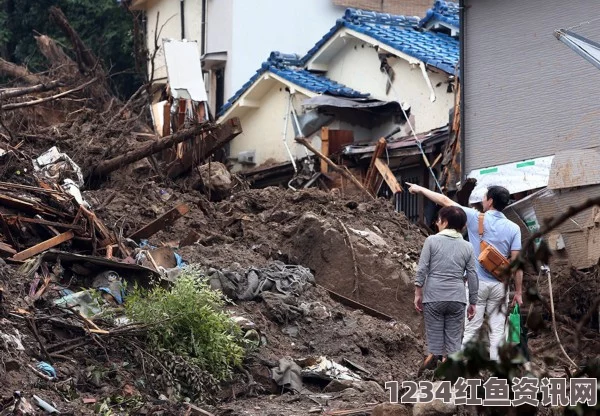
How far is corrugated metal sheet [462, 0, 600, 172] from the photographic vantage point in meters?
12.4

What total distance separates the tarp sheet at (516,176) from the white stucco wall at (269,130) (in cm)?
652

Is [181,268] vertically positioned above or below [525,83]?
below

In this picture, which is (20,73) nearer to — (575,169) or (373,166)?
(373,166)

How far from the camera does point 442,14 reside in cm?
1894

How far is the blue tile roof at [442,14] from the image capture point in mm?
18727

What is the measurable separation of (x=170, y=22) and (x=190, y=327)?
18241mm

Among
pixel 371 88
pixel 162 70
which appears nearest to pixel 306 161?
pixel 371 88

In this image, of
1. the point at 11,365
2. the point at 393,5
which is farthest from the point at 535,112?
the point at 393,5

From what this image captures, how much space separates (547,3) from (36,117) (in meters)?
8.17

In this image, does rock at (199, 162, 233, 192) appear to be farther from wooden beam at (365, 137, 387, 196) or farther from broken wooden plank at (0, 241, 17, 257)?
broken wooden plank at (0, 241, 17, 257)

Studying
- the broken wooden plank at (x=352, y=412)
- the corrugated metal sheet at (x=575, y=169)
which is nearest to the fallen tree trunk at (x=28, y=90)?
the corrugated metal sheet at (x=575, y=169)

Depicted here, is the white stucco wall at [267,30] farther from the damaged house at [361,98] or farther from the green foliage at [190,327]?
the green foliage at [190,327]

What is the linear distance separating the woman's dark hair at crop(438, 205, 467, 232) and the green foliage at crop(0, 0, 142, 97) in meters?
19.6

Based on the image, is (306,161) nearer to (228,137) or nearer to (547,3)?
(228,137)
